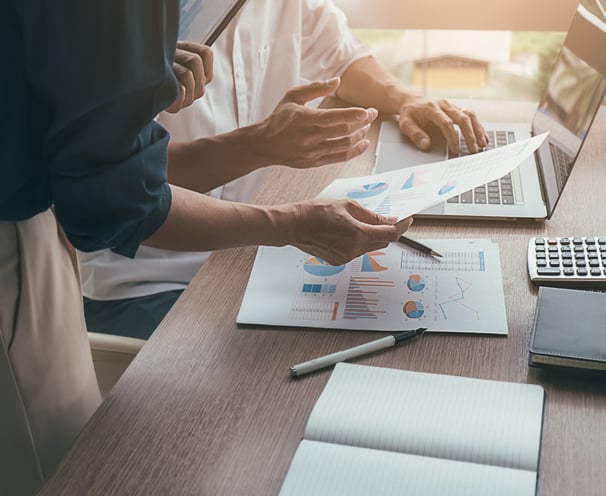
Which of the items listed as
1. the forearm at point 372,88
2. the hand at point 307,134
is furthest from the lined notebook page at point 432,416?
the forearm at point 372,88

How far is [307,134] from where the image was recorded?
1.21m

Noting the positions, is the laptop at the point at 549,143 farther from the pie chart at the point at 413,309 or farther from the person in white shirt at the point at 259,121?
the pie chart at the point at 413,309

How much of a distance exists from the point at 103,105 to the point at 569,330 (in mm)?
539

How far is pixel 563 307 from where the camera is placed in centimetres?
88

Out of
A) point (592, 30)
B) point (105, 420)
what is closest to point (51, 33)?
point (105, 420)

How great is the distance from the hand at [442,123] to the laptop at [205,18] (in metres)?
0.44

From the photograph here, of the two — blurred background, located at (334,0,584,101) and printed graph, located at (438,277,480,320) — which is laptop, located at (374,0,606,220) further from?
blurred background, located at (334,0,584,101)

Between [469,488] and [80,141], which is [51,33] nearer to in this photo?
[80,141]

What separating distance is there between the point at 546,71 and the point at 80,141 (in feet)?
11.4

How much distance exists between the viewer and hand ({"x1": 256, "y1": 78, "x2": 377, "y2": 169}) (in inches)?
47.2

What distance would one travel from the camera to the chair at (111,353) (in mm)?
1231

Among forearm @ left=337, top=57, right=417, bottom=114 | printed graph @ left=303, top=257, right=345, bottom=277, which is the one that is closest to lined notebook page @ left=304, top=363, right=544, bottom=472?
printed graph @ left=303, top=257, right=345, bottom=277

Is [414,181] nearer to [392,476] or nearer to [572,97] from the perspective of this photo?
[572,97]

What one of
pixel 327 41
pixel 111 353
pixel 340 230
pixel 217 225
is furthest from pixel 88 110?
pixel 327 41
